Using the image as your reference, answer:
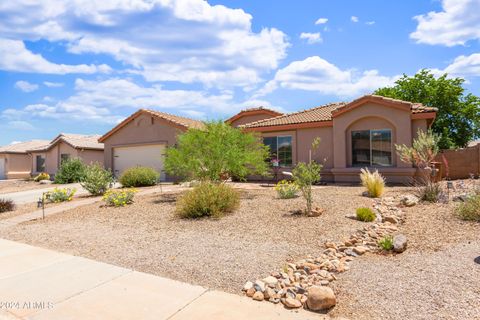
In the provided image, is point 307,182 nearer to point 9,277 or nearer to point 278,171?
point 9,277

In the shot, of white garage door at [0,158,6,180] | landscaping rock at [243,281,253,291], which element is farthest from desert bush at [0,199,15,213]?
white garage door at [0,158,6,180]

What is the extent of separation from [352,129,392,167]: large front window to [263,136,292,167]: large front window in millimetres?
3452

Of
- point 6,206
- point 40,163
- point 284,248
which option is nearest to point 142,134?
point 6,206

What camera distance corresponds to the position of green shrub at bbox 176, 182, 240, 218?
9258 mm

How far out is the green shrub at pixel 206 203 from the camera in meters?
9.26

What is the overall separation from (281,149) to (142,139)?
10362 millimetres

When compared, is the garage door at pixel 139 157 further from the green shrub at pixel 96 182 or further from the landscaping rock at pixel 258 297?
the landscaping rock at pixel 258 297

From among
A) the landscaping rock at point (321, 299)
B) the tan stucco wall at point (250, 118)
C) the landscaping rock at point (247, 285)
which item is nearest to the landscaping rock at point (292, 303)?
the landscaping rock at point (321, 299)

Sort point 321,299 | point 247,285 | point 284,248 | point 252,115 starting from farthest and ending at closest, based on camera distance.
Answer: point 252,115 → point 284,248 → point 247,285 → point 321,299

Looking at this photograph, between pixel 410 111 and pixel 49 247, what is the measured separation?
14.5 metres

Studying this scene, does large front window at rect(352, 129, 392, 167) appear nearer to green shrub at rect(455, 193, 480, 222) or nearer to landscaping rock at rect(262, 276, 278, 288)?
green shrub at rect(455, 193, 480, 222)

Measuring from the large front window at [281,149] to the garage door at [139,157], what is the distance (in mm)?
7469

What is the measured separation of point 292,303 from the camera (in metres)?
4.35

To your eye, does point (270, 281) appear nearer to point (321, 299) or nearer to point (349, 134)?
point (321, 299)
